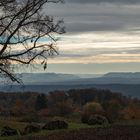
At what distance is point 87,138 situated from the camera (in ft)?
97.9

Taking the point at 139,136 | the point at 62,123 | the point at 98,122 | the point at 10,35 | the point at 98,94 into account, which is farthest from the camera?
the point at 98,94

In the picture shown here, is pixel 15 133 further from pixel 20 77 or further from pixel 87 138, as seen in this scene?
pixel 87 138

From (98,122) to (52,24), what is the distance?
1672cm

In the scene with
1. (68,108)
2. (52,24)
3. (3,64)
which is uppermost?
(52,24)

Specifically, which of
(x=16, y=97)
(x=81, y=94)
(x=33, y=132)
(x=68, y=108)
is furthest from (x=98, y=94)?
(x=33, y=132)

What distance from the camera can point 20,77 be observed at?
1459 inches

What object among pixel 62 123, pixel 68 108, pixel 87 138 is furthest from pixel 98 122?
pixel 68 108

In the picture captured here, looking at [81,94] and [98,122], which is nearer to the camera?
[98,122]

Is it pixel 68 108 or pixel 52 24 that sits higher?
pixel 52 24

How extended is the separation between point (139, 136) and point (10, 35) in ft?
39.5

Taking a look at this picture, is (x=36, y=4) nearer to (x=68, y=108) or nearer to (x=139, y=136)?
(x=139, y=136)

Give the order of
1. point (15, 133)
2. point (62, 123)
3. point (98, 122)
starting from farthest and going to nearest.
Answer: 1. point (98, 122)
2. point (62, 123)
3. point (15, 133)

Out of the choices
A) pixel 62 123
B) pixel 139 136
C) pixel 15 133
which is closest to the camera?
pixel 139 136

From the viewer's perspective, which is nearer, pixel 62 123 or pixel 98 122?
pixel 62 123
